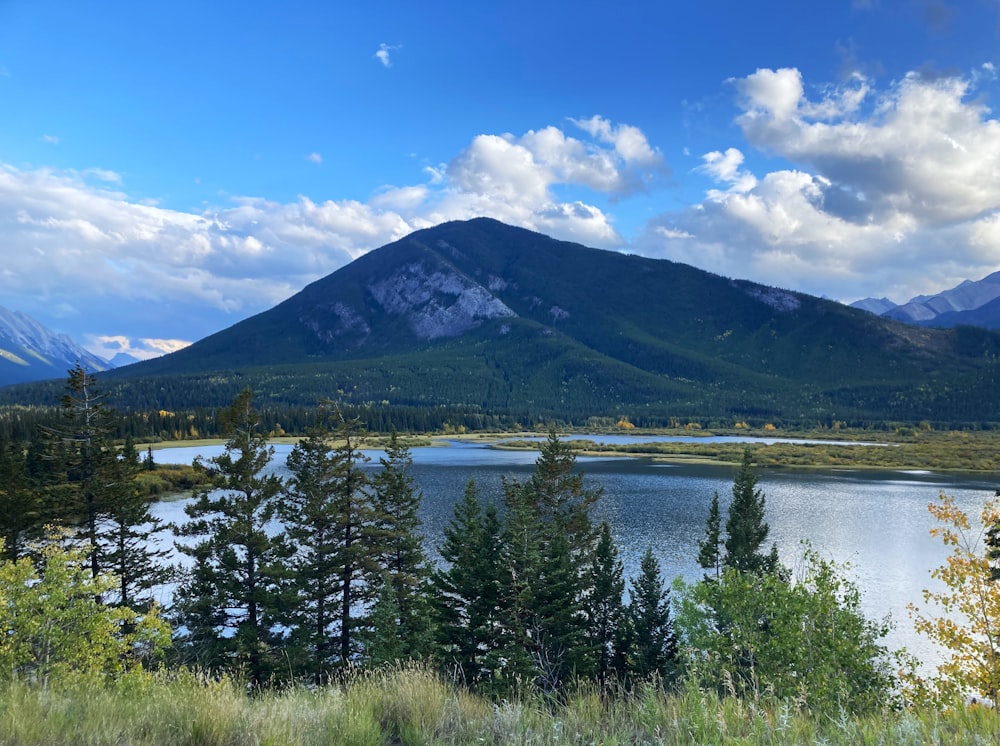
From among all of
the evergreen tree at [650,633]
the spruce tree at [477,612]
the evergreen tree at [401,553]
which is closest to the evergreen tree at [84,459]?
the evergreen tree at [401,553]

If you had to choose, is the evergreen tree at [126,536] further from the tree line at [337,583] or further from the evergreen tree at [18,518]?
the evergreen tree at [18,518]

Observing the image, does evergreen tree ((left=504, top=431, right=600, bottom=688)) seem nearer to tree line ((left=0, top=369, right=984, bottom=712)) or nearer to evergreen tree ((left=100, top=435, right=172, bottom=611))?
tree line ((left=0, top=369, right=984, bottom=712))

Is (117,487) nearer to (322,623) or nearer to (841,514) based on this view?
(322,623)

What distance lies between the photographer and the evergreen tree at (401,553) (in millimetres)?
31141

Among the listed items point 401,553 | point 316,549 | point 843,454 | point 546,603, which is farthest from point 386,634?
point 843,454

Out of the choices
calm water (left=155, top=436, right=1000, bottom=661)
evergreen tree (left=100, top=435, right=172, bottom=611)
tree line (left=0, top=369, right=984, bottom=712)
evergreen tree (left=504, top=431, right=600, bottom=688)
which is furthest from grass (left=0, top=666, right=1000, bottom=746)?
calm water (left=155, top=436, right=1000, bottom=661)

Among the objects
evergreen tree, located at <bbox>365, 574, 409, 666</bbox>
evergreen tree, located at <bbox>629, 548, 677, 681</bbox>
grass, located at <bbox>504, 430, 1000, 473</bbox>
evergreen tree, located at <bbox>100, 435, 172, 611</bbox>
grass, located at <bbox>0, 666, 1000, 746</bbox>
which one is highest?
grass, located at <bbox>0, 666, 1000, 746</bbox>

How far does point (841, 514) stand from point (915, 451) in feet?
331

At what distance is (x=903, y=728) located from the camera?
654 centimetres

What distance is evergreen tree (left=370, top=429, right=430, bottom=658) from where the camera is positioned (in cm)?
3114

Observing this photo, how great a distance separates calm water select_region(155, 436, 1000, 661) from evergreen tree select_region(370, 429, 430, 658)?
17240mm

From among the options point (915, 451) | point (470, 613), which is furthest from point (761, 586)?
point (915, 451)

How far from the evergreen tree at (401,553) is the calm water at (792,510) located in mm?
17240

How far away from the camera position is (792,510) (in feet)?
261
